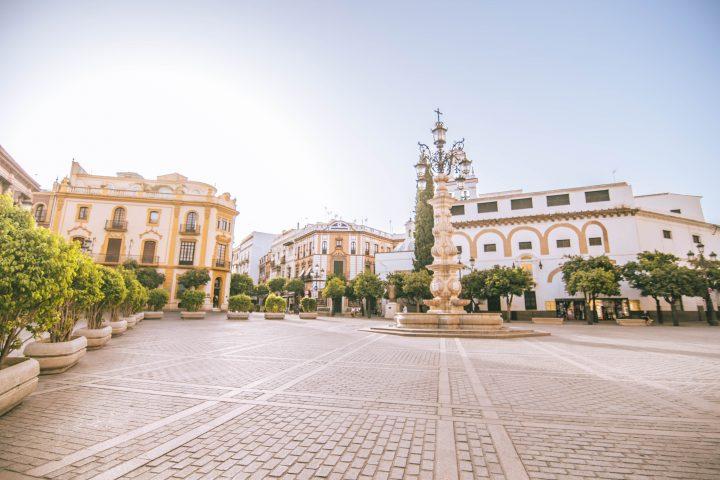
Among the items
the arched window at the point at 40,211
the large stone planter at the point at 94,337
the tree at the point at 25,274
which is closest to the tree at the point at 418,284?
the large stone planter at the point at 94,337

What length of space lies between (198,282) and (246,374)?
2913cm

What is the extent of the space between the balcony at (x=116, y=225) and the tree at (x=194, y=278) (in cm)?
830

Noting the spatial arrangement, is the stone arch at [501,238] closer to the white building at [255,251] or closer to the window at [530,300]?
the window at [530,300]

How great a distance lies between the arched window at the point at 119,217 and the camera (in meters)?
33.8

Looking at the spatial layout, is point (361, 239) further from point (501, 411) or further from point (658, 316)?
point (501, 411)

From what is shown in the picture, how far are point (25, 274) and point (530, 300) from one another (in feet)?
110

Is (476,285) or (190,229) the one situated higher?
(190,229)

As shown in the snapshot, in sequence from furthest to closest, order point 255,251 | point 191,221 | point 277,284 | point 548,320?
1. point 255,251
2. point 277,284
3. point 191,221
4. point 548,320

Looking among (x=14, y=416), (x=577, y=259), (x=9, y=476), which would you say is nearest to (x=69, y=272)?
(x=14, y=416)

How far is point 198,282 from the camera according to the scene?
31844mm

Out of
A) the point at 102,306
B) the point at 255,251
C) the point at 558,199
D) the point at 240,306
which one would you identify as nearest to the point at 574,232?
the point at 558,199

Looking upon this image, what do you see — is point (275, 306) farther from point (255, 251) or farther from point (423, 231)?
point (255, 251)

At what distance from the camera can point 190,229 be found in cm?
3488

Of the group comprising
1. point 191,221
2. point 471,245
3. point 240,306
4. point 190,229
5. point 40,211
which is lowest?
point 240,306
